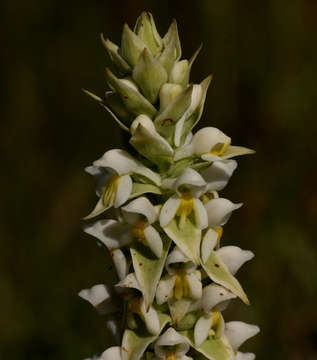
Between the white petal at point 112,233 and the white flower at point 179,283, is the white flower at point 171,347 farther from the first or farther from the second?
the white petal at point 112,233

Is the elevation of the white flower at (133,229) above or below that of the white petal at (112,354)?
above

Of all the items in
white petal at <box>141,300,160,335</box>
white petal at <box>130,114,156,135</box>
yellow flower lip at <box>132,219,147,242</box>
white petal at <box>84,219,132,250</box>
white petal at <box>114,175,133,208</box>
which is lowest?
white petal at <box>141,300,160,335</box>

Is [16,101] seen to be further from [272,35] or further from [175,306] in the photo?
[175,306]

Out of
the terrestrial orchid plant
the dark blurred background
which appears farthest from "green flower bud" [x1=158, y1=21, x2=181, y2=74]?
the dark blurred background

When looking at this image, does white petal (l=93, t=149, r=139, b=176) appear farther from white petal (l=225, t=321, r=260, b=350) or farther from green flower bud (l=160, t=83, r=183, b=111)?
white petal (l=225, t=321, r=260, b=350)

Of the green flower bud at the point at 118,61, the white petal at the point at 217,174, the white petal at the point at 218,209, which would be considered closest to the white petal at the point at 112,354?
the white petal at the point at 218,209

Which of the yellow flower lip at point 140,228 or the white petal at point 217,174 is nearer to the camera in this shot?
the yellow flower lip at point 140,228
